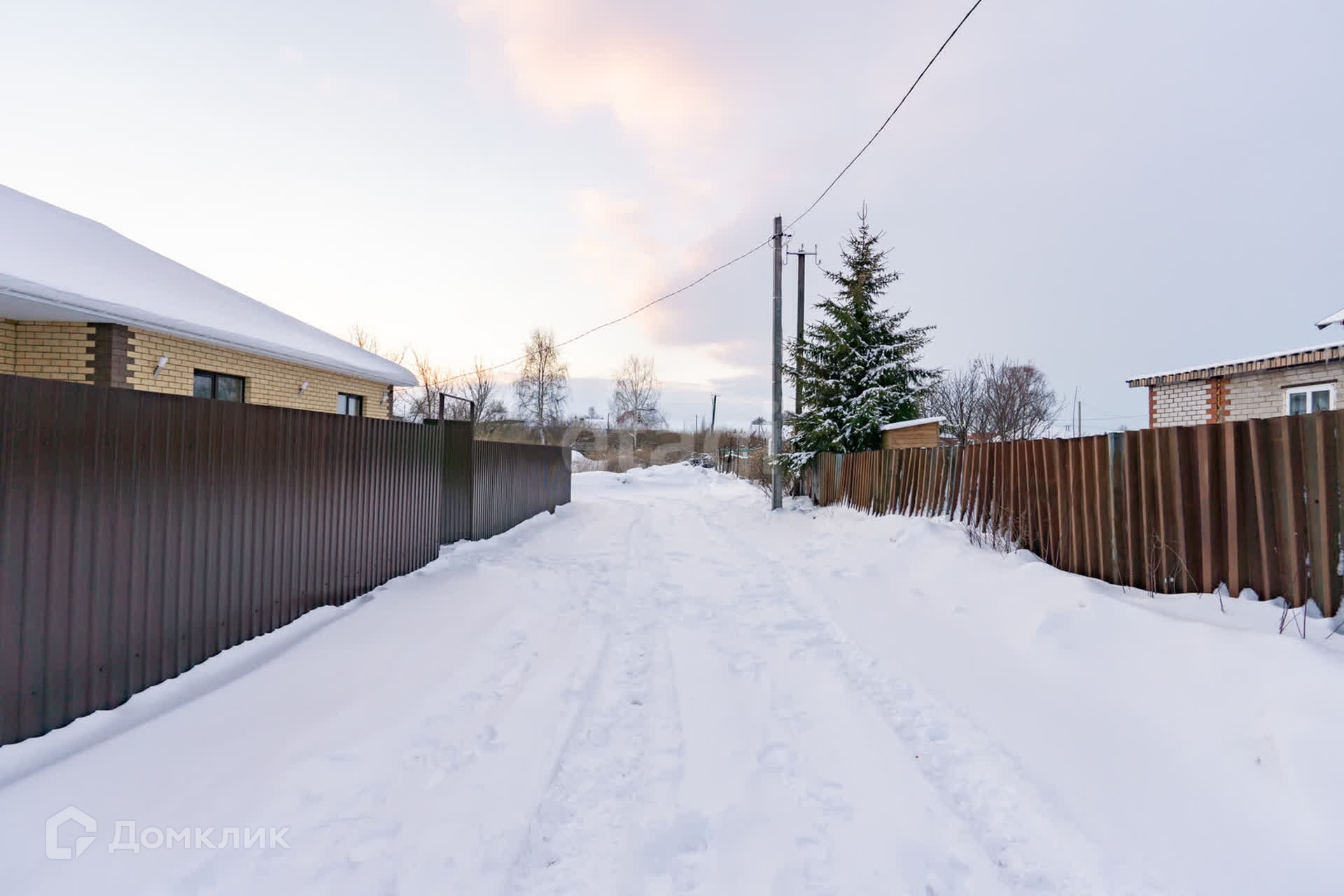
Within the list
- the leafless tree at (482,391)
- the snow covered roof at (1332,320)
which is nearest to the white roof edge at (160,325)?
the snow covered roof at (1332,320)

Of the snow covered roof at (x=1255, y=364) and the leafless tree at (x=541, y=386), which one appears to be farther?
the leafless tree at (x=541, y=386)

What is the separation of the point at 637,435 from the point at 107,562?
177 feet

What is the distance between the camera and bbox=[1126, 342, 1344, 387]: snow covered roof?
39.4ft

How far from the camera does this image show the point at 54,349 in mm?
7125

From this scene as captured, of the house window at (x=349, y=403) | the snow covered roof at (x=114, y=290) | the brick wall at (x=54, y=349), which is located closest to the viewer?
the snow covered roof at (x=114, y=290)

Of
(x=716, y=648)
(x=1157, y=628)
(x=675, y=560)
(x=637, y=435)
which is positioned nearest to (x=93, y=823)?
(x=716, y=648)

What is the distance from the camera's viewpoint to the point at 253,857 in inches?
86.5

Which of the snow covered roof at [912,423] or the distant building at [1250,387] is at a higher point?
the distant building at [1250,387]

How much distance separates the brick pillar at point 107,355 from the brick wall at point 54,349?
0.19 feet

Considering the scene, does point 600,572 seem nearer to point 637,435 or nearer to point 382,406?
point 382,406

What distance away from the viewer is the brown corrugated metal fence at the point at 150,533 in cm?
270

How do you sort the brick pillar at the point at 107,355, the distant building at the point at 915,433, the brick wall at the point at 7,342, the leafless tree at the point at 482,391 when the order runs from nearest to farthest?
the brick wall at the point at 7,342 → the brick pillar at the point at 107,355 → the distant building at the point at 915,433 → the leafless tree at the point at 482,391

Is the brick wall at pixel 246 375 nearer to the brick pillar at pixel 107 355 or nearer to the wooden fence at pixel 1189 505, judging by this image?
the brick pillar at pixel 107 355

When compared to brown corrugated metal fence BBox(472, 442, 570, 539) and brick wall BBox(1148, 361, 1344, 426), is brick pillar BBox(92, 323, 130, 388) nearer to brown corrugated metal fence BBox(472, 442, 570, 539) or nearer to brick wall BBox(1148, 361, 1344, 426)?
brown corrugated metal fence BBox(472, 442, 570, 539)
